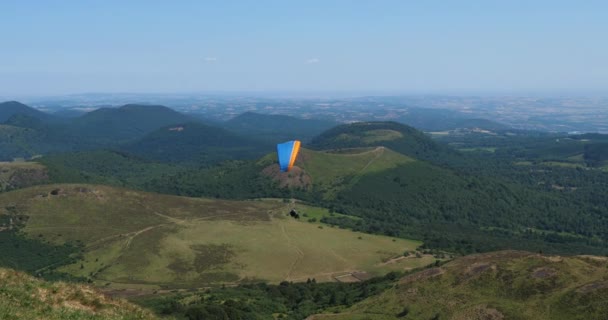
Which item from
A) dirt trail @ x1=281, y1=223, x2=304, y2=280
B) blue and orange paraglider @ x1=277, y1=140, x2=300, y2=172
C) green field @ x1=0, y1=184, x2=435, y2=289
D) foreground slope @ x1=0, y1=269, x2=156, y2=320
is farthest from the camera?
dirt trail @ x1=281, y1=223, x2=304, y2=280

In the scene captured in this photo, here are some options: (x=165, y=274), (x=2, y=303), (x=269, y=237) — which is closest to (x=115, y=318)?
(x=2, y=303)

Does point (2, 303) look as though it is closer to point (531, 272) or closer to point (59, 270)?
point (531, 272)

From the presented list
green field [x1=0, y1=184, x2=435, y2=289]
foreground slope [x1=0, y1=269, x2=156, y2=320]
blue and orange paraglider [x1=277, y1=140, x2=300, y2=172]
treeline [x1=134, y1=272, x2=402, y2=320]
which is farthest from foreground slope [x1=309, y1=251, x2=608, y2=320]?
foreground slope [x1=0, y1=269, x2=156, y2=320]

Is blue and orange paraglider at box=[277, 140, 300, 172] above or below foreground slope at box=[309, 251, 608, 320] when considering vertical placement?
above

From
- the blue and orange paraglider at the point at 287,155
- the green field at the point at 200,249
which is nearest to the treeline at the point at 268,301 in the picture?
the green field at the point at 200,249

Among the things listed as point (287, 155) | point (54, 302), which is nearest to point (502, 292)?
point (287, 155)

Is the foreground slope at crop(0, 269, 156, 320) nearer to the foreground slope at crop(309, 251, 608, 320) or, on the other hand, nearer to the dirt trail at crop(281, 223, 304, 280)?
the foreground slope at crop(309, 251, 608, 320)
